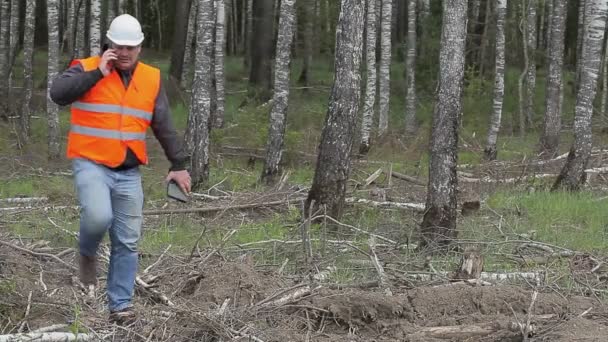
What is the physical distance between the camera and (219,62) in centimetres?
1912

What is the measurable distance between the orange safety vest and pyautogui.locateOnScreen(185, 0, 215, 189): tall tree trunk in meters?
8.15

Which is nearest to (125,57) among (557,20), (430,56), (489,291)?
(489,291)

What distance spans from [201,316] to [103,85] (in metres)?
1.66

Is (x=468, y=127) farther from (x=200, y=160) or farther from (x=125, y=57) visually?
(x=125, y=57)

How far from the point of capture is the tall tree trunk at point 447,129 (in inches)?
370

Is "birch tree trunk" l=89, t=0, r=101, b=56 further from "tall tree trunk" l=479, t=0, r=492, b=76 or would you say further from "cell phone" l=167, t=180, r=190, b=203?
"tall tree trunk" l=479, t=0, r=492, b=76

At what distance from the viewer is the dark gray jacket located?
5625mm

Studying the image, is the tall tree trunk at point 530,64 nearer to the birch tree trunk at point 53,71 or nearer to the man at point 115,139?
the birch tree trunk at point 53,71

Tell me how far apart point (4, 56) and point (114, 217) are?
60.8 feet

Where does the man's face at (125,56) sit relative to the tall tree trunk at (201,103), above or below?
above

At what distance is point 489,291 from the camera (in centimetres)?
705

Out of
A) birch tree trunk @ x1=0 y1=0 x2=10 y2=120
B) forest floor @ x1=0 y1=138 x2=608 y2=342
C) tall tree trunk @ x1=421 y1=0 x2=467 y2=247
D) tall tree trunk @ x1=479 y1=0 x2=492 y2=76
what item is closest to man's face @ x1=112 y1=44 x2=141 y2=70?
forest floor @ x1=0 y1=138 x2=608 y2=342

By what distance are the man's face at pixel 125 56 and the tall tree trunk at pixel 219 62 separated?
42.1 feet

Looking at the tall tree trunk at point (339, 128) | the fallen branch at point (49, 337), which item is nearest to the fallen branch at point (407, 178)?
the tall tree trunk at point (339, 128)
